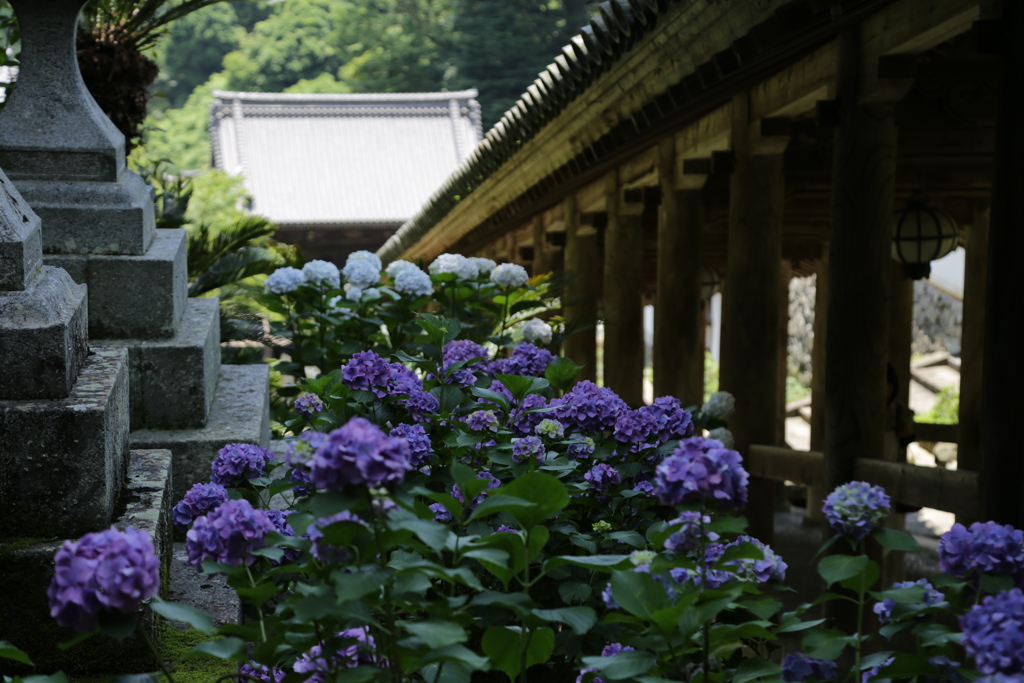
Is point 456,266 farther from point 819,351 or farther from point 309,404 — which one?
point 819,351

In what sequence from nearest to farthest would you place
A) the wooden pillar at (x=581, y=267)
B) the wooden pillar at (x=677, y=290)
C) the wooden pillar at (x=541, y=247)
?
the wooden pillar at (x=677, y=290) → the wooden pillar at (x=581, y=267) → the wooden pillar at (x=541, y=247)

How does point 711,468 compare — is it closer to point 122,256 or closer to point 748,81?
point 122,256

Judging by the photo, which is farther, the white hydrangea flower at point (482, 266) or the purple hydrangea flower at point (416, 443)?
the white hydrangea flower at point (482, 266)

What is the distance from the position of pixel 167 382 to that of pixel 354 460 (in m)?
1.99

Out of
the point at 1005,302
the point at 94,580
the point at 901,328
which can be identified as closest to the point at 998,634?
the point at 94,580

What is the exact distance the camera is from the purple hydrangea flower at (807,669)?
1.35m

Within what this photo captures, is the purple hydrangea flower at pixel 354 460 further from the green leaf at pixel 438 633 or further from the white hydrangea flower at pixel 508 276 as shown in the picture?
the white hydrangea flower at pixel 508 276

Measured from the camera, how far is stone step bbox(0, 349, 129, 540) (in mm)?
1824

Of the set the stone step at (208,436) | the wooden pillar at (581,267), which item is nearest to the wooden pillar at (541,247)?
the wooden pillar at (581,267)

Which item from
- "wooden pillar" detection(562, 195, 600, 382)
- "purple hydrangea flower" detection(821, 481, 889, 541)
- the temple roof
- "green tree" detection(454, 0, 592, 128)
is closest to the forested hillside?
"green tree" detection(454, 0, 592, 128)

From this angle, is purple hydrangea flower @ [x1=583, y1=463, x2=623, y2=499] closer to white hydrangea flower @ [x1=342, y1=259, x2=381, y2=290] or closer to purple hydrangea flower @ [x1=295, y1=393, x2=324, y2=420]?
purple hydrangea flower @ [x1=295, y1=393, x2=324, y2=420]

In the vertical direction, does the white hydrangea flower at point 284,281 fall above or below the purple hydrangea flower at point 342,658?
above

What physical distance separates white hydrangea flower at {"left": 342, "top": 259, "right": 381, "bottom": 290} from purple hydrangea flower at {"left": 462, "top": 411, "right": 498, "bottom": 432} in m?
1.82

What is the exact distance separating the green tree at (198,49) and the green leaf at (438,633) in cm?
4353
